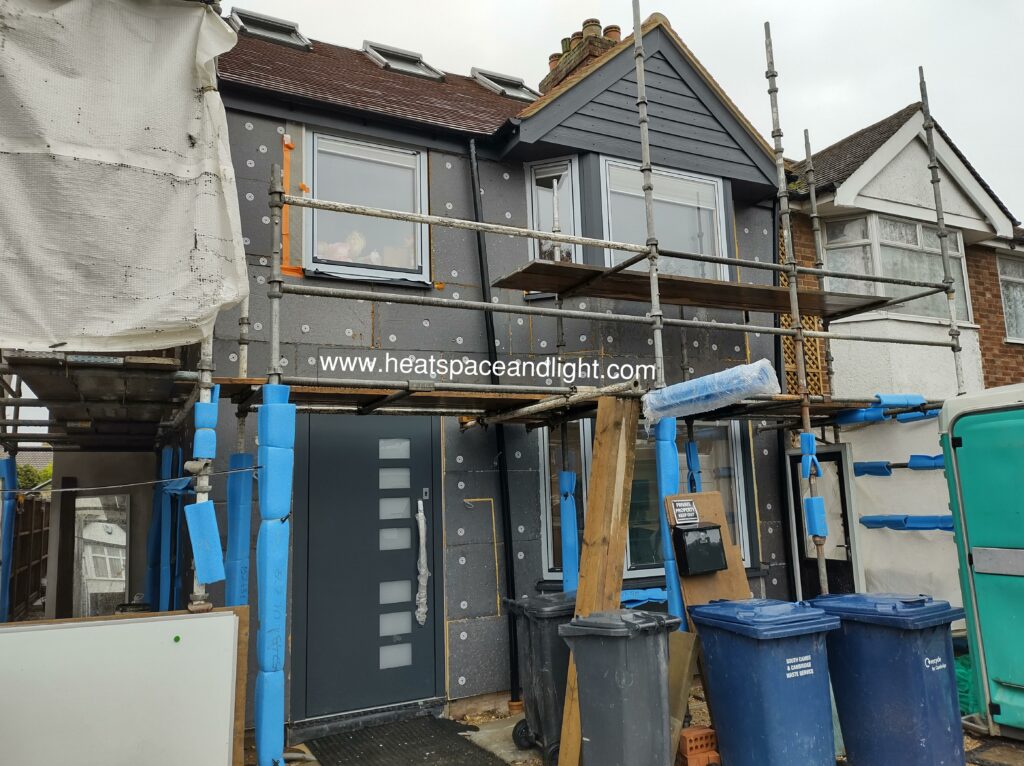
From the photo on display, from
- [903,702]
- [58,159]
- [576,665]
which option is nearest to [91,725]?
[576,665]

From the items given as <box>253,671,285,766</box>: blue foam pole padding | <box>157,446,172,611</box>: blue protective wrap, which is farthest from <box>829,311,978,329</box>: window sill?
<box>157,446,172,611</box>: blue protective wrap

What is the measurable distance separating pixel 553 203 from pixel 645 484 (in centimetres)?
330

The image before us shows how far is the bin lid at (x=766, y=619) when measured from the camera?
471 centimetres

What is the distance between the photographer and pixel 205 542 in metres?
4.66

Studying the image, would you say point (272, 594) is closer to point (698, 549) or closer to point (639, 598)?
point (698, 549)

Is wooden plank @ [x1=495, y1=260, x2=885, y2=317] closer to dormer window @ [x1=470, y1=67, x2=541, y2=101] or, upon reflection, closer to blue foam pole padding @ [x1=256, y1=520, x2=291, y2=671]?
blue foam pole padding @ [x1=256, y1=520, x2=291, y2=671]

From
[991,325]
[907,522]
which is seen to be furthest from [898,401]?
[991,325]

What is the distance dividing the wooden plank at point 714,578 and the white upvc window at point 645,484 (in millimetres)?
1128

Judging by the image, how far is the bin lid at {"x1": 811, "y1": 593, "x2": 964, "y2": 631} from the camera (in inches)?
Answer: 195

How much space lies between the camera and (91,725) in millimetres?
4211

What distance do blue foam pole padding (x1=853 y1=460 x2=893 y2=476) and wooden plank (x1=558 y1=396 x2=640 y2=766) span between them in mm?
4541

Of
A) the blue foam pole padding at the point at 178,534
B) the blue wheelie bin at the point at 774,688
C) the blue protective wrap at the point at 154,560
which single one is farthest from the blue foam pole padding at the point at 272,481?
the blue protective wrap at the point at 154,560

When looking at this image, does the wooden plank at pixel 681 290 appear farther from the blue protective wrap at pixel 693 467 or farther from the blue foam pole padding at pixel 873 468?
the blue foam pole padding at pixel 873 468

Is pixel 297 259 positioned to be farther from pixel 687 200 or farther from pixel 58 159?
pixel 687 200
